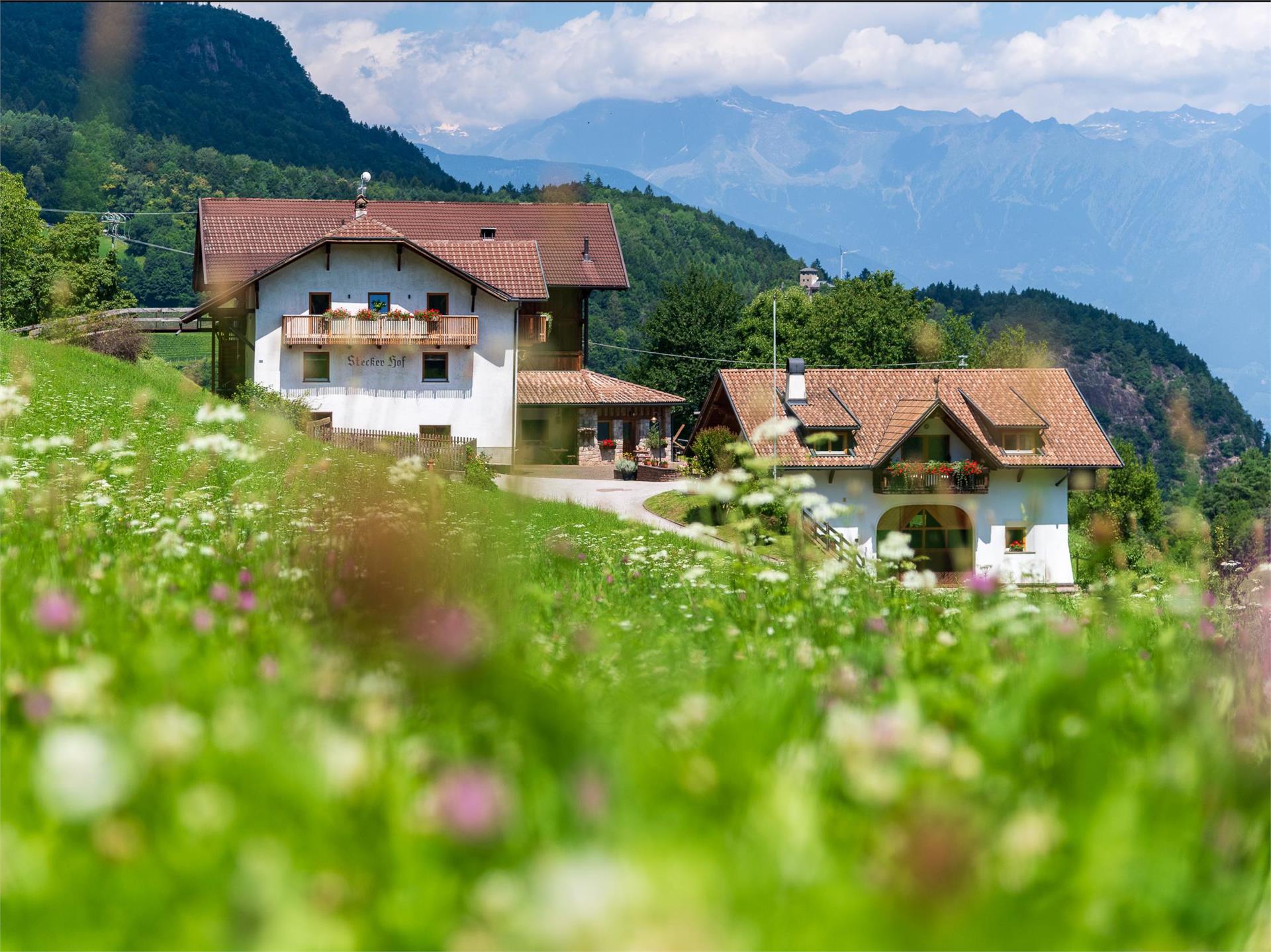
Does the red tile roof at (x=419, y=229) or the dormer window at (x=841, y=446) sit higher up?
the red tile roof at (x=419, y=229)

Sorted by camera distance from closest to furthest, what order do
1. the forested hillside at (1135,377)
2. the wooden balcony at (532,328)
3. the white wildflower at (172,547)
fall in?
the white wildflower at (172,547) < the wooden balcony at (532,328) < the forested hillside at (1135,377)

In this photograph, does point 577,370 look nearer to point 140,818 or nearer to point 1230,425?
point 140,818

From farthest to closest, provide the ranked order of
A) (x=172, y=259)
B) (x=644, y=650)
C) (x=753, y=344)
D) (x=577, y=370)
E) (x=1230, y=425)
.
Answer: (x=1230, y=425) → (x=172, y=259) → (x=753, y=344) → (x=577, y=370) → (x=644, y=650)

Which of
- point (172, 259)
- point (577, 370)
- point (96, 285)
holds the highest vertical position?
point (172, 259)

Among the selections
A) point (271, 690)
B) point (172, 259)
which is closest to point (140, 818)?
point (271, 690)

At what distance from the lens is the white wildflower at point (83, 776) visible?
1836mm

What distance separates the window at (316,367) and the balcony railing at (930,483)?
17.6m

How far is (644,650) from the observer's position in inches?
160

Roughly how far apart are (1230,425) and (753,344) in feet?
262

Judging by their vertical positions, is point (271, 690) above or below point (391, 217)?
below

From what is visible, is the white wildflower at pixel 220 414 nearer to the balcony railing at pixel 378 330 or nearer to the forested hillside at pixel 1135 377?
the balcony railing at pixel 378 330

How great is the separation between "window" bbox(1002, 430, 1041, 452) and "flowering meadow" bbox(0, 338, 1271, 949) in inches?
1625

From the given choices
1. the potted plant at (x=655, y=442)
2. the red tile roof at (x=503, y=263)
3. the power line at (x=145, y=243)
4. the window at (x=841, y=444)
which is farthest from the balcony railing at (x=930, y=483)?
the power line at (x=145, y=243)

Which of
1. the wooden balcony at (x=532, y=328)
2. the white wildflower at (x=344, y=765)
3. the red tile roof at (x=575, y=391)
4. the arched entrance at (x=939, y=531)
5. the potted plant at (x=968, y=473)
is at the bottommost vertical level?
the arched entrance at (x=939, y=531)
